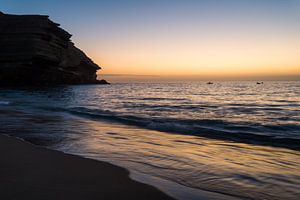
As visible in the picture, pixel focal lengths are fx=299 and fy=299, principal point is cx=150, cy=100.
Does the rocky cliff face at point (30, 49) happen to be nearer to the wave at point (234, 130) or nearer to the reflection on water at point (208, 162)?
the wave at point (234, 130)

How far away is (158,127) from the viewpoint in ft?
39.2

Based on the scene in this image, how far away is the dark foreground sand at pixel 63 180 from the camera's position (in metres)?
3.47

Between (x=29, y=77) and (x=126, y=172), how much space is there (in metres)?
66.6

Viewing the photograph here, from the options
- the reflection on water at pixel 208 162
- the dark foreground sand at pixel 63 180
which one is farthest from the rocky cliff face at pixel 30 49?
the dark foreground sand at pixel 63 180

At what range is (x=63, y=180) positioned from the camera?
4031 mm

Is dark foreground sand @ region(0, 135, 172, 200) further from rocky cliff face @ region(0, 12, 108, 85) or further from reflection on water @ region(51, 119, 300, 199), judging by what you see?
rocky cliff face @ region(0, 12, 108, 85)

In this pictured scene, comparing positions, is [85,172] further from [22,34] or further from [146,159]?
[22,34]

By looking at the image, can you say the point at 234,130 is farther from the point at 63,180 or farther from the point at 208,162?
the point at 63,180

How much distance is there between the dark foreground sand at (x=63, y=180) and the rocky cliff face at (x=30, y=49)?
60698 millimetres

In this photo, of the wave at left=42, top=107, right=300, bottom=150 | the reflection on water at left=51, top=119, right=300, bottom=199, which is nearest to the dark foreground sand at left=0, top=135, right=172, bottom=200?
the reflection on water at left=51, top=119, right=300, bottom=199

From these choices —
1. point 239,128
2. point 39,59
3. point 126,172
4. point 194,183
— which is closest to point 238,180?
point 194,183

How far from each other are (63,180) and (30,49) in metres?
63.4

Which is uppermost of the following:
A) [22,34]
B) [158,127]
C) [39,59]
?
[22,34]

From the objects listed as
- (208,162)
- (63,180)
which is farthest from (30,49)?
(63,180)
